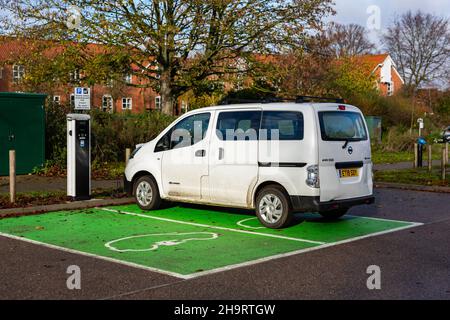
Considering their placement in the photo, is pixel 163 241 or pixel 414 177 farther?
pixel 414 177

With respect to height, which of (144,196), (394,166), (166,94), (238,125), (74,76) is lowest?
(144,196)

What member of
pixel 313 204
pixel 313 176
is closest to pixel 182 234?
pixel 313 204

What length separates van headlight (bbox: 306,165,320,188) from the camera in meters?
8.60

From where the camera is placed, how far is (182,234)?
8.61 m

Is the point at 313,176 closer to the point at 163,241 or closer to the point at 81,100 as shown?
the point at 163,241

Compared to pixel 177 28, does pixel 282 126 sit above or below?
below

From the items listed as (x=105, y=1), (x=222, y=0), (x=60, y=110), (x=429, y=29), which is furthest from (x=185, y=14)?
(x=429, y=29)

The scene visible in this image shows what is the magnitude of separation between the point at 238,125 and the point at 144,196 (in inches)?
99.7

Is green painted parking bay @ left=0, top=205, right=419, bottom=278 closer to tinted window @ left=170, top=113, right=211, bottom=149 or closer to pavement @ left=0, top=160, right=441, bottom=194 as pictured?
tinted window @ left=170, top=113, right=211, bottom=149

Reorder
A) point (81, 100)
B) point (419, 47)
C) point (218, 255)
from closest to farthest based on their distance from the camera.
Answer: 1. point (218, 255)
2. point (81, 100)
3. point (419, 47)

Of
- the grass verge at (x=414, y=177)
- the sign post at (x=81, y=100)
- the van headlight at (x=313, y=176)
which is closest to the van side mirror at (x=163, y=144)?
the sign post at (x=81, y=100)

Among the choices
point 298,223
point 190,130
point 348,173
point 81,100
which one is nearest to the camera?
point 348,173

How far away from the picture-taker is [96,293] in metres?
5.50

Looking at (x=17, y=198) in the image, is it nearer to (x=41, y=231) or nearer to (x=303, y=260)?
(x=41, y=231)
